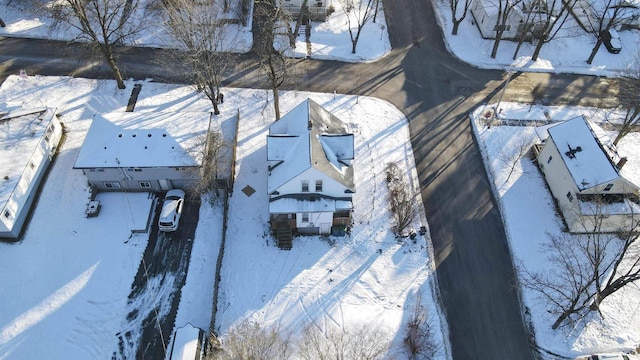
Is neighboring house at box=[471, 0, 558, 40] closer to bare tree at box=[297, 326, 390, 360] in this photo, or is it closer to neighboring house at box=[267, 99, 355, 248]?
neighboring house at box=[267, 99, 355, 248]

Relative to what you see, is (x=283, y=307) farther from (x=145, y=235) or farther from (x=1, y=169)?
(x=1, y=169)

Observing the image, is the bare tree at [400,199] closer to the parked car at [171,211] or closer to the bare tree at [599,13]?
the parked car at [171,211]

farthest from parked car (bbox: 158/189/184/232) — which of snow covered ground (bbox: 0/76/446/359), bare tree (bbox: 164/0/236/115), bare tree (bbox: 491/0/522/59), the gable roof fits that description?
bare tree (bbox: 491/0/522/59)

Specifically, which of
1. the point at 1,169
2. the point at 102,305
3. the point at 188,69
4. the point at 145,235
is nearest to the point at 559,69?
the point at 188,69

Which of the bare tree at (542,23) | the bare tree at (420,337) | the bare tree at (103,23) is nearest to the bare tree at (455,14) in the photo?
the bare tree at (542,23)

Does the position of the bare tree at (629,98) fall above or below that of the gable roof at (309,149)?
above
